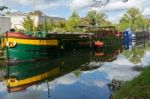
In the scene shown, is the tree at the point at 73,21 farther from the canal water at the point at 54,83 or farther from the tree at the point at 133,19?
the canal water at the point at 54,83

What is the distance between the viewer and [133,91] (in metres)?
14.8

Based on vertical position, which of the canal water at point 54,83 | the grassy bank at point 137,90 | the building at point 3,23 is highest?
the building at point 3,23

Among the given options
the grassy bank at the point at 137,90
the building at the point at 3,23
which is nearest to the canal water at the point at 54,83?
the grassy bank at the point at 137,90

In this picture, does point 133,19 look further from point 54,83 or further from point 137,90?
point 137,90

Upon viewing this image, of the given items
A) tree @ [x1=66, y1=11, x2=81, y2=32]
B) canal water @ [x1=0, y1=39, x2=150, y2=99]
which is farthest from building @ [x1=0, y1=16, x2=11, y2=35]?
canal water @ [x1=0, y1=39, x2=150, y2=99]

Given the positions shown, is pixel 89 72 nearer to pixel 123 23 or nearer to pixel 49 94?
pixel 49 94

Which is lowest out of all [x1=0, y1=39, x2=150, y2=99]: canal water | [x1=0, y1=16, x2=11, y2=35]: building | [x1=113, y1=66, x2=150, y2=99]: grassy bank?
[x1=0, y1=39, x2=150, y2=99]: canal water

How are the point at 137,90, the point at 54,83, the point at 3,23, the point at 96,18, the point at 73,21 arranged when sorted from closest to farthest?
1. the point at 137,90
2. the point at 54,83
3. the point at 3,23
4. the point at 73,21
5. the point at 96,18

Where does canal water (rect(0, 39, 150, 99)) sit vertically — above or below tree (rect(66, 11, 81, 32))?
below

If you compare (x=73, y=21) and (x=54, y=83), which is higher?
(x=73, y=21)

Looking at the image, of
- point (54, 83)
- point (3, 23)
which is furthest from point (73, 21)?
point (54, 83)

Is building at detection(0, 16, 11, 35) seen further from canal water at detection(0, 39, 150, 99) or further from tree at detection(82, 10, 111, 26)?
canal water at detection(0, 39, 150, 99)

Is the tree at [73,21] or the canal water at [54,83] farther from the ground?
the tree at [73,21]

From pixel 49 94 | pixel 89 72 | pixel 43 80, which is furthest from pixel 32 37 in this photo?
pixel 49 94
